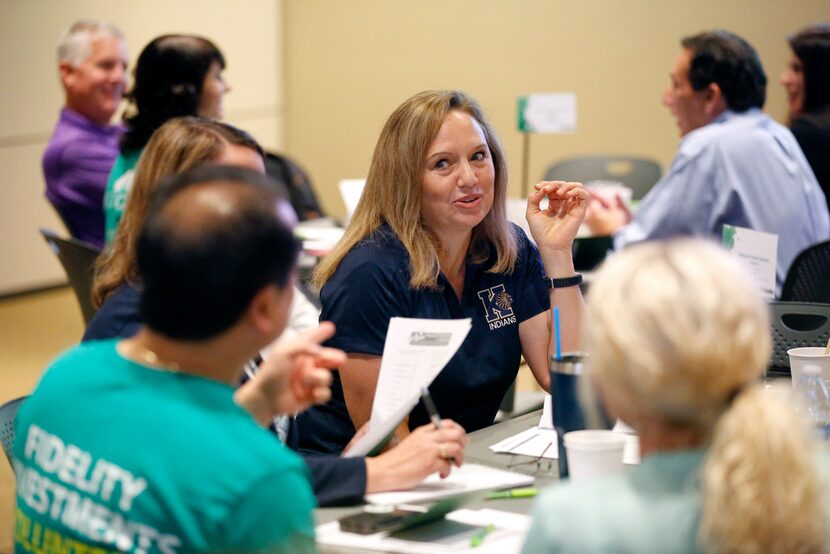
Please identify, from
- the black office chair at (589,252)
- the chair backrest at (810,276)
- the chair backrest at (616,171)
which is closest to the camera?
the chair backrest at (810,276)

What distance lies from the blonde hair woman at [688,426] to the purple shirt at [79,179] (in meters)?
3.58

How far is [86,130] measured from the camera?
469cm

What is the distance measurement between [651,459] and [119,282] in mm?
1275

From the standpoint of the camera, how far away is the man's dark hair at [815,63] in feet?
14.9

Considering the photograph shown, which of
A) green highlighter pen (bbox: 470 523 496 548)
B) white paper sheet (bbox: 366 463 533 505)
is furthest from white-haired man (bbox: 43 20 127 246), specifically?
green highlighter pen (bbox: 470 523 496 548)

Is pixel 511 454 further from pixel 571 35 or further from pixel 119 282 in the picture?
pixel 571 35

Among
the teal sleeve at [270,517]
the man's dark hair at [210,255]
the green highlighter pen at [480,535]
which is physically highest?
the man's dark hair at [210,255]

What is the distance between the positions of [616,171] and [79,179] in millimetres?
2915

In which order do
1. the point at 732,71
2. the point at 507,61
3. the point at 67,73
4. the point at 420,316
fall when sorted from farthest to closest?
the point at 507,61 → the point at 67,73 → the point at 732,71 → the point at 420,316

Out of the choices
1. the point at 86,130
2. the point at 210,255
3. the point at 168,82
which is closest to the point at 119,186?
the point at 168,82

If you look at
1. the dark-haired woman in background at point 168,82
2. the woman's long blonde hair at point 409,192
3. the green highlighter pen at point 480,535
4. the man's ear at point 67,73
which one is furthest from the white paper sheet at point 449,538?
the man's ear at point 67,73

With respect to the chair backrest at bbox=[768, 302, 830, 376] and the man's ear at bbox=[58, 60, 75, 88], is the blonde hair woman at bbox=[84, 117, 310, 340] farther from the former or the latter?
the man's ear at bbox=[58, 60, 75, 88]

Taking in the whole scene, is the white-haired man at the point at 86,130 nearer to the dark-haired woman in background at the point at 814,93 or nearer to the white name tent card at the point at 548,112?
the white name tent card at the point at 548,112

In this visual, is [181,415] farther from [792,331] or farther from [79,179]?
[79,179]
